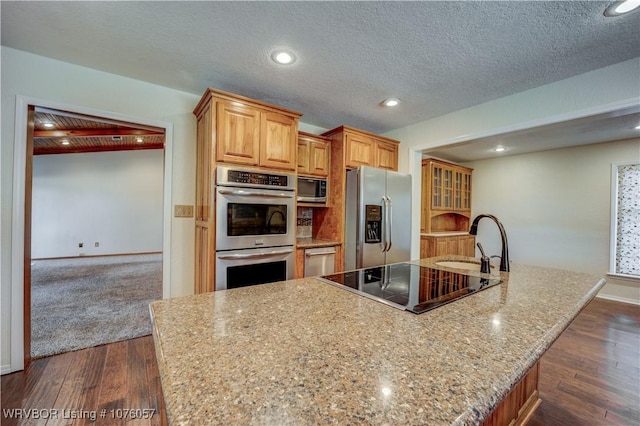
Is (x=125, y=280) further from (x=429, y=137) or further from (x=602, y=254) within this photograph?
(x=602, y=254)

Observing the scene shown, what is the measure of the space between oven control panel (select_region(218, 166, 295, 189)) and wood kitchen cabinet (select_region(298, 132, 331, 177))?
530mm

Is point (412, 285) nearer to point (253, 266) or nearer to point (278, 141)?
point (253, 266)

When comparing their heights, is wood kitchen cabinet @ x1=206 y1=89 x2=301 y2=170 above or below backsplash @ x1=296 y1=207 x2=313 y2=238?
above

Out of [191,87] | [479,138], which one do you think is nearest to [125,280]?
[191,87]

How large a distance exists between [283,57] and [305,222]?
2010 mm

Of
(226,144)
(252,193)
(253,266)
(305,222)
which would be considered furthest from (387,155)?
(253,266)

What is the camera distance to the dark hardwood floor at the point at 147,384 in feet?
5.27

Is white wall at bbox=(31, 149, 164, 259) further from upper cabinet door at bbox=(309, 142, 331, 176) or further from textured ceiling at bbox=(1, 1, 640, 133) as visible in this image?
upper cabinet door at bbox=(309, 142, 331, 176)

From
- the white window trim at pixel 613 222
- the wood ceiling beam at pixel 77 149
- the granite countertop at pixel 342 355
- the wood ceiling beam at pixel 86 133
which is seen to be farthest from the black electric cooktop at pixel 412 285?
the wood ceiling beam at pixel 77 149

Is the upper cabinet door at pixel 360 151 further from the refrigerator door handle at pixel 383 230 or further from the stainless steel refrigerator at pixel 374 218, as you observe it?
the refrigerator door handle at pixel 383 230

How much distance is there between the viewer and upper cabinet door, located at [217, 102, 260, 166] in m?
2.21

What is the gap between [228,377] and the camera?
1.81 ft

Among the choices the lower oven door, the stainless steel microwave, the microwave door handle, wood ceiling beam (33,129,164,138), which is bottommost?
the lower oven door

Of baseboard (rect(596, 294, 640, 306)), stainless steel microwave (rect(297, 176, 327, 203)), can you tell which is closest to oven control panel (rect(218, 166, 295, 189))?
stainless steel microwave (rect(297, 176, 327, 203))
